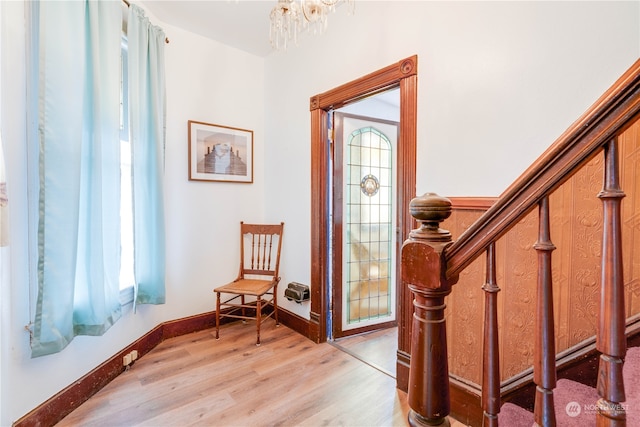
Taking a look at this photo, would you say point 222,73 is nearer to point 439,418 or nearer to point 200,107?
point 200,107

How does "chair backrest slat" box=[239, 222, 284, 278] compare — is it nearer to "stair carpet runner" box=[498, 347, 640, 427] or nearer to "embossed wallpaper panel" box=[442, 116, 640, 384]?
"embossed wallpaper panel" box=[442, 116, 640, 384]

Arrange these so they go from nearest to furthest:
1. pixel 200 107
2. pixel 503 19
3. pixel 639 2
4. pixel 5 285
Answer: pixel 639 2 < pixel 5 285 < pixel 503 19 < pixel 200 107

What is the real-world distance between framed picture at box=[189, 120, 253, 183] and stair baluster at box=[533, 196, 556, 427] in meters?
2.82

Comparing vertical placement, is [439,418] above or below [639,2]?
below

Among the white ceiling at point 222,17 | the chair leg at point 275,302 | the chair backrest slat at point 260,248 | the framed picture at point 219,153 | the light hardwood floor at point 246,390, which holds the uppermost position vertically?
the white ceiling at point 222,17

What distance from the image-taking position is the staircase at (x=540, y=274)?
21.3 inches

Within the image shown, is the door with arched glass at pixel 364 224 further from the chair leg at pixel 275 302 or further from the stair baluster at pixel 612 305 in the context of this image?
the stair baluster at pixel 612 305

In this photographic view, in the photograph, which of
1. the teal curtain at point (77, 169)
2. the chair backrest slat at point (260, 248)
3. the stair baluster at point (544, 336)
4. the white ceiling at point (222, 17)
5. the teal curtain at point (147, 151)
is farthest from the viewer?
the chair backrest slat at point (260, 248)

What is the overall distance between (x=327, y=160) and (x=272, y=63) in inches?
53.7

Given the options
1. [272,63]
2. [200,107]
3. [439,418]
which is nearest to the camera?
[439,418]

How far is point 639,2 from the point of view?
3.96ft

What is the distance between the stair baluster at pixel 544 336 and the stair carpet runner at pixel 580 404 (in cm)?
40

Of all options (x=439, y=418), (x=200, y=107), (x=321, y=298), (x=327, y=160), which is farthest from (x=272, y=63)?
(x=439, y=418)

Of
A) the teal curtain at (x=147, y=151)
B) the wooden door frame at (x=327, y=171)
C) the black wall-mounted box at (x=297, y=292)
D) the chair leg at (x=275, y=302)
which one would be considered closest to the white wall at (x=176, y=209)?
the teal curtain at (x=147, y=151)
